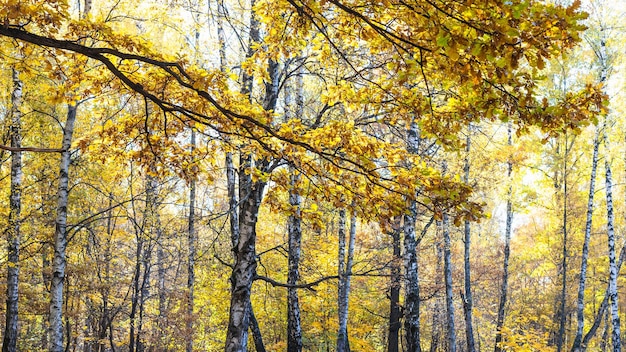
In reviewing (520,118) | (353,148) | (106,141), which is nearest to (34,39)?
(106,141)

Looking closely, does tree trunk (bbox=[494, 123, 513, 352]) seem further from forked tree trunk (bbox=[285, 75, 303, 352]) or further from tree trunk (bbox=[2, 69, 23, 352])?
tree trunk (bbox=[2, 69, 23, 352])

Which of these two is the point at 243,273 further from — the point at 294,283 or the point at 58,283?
the point at 58,283

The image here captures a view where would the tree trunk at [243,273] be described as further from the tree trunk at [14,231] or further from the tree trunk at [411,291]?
the tree trunk at [14,231]

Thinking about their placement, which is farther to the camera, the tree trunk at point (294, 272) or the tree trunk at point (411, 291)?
the tree trunk at point (411, 291)

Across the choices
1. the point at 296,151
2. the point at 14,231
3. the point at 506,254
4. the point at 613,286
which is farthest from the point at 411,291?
the point at 14,231

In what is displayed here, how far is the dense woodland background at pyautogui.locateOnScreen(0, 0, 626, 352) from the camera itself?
2.42 meters

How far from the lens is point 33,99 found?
954 centimetres

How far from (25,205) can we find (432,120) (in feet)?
37.3

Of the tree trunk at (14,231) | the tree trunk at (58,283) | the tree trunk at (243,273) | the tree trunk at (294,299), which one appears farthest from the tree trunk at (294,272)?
the tree trunk at (14,231)

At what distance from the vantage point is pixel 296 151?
313 centimetres

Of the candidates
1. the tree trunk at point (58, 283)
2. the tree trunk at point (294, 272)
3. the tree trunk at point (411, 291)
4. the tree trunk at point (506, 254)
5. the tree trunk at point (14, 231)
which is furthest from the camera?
the tree trunk at point (506, 254)

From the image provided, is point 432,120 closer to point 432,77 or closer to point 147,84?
point 432,77

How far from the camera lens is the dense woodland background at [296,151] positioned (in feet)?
7.93

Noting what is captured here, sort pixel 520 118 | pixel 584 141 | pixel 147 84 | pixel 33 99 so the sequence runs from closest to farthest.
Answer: pixel 520 118, pixel 147 84, pixel 33 99, pixel 584 141
